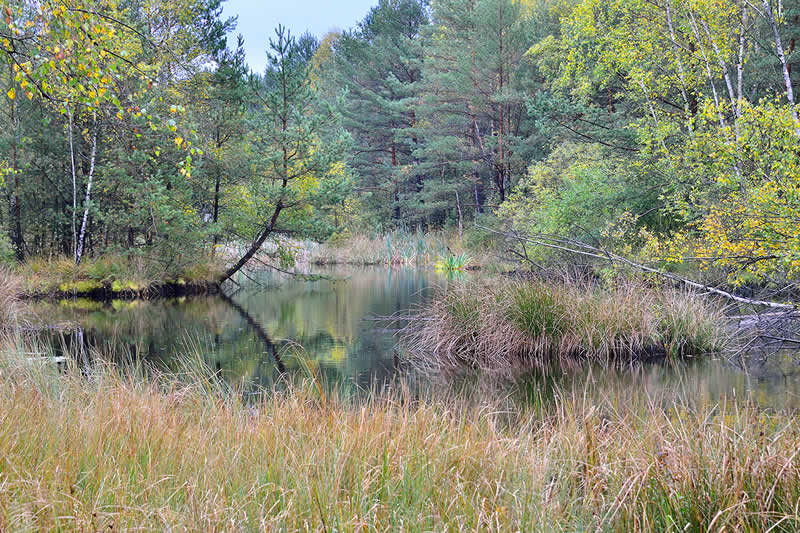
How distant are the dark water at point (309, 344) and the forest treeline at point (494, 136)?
122 cm

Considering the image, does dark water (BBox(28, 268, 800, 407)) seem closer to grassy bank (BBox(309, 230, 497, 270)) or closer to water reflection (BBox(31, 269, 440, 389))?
water reflection (BBox(31, 269, 440, 389))

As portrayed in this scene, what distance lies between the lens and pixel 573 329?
8188 mm

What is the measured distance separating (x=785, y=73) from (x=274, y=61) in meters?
10.3

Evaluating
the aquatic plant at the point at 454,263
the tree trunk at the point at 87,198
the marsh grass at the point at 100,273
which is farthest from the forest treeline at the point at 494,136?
the aquatic plant at the point at 454,263

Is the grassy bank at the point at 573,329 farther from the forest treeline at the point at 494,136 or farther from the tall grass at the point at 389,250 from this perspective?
the tall grass at the point at 389,250

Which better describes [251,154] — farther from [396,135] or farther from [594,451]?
[396,135]

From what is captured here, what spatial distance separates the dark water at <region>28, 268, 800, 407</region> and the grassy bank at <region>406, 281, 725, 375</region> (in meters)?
0.47

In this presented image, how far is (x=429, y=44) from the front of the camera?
30.8 meters

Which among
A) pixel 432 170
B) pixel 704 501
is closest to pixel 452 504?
pixel 704 501

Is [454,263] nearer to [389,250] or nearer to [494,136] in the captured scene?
[389,250]

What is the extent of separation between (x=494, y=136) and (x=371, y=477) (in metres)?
24.5

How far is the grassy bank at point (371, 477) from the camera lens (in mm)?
2207

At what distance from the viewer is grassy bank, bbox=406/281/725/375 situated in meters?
8.06

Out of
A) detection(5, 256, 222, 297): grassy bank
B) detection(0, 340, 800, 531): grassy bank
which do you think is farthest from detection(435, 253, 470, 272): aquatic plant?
detection(0, 340, 800, 531): grassy bank
